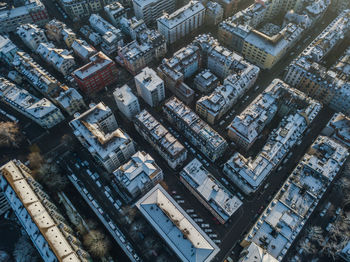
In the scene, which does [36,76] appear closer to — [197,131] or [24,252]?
[24,252]

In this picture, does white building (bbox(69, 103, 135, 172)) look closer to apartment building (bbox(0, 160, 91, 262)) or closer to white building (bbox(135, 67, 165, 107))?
white building (bbox(135, 67, 165, 107))

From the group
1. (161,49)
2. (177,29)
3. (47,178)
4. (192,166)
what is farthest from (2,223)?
(177,29)

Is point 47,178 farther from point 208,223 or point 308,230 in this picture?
point 308,230

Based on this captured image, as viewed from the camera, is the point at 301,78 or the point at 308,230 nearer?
the point at 308,230

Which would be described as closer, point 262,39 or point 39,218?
point 39,218

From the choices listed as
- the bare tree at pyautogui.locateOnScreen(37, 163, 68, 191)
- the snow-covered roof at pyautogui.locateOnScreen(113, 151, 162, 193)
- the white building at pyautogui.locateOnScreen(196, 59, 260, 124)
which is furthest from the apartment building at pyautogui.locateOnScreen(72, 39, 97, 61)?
the snow-covered roof at pyautogui.locateOnScreen(113, 151, 162, 193)

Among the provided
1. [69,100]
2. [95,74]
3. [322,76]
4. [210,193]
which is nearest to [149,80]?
[95,74]
